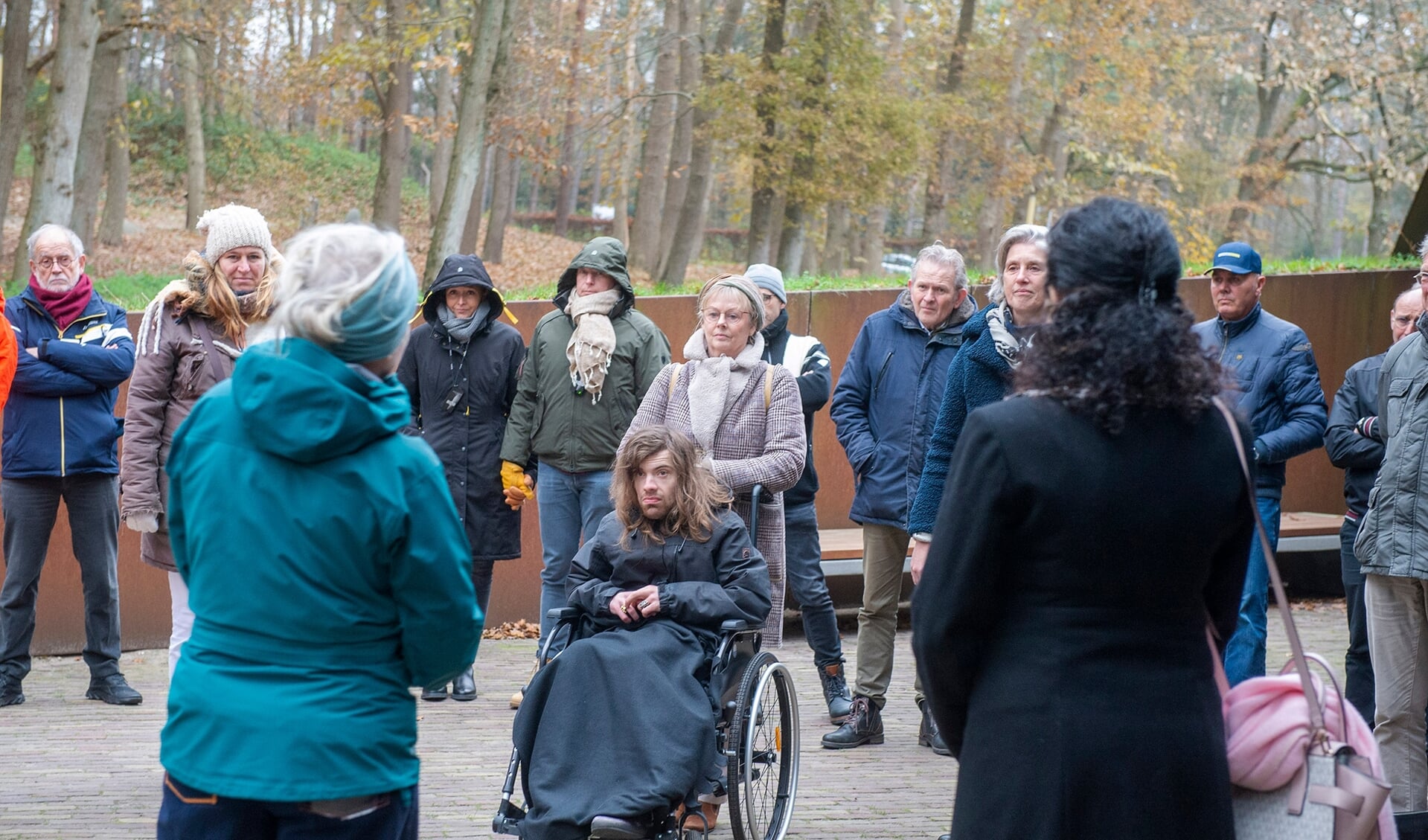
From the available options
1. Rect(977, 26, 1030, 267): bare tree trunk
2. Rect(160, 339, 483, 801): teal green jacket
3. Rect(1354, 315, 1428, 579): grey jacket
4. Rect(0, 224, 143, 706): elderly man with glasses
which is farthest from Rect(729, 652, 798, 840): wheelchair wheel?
Rect(977, 26, 1030, 267): bare tree trunk

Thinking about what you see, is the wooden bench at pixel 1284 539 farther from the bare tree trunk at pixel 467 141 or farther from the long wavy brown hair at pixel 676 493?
the bare tree trunk at pixel 467 141

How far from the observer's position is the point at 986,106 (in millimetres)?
24781

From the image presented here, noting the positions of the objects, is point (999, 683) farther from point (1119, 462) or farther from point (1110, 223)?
point (1110, 223)

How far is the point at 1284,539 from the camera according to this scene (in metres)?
10.1

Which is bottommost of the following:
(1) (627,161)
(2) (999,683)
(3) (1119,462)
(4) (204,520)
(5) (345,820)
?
(5) (345,820)

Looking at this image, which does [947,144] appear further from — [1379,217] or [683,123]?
[1379,217]

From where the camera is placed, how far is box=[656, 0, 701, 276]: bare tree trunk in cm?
2106

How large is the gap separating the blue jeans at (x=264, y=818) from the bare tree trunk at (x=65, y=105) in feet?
44.4

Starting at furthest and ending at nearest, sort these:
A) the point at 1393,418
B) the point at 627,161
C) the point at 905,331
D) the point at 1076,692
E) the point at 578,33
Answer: the point at 627,161 < the point at 578,33 < the point at 905,331 < the point at 1393,418 < the point at 1076,692

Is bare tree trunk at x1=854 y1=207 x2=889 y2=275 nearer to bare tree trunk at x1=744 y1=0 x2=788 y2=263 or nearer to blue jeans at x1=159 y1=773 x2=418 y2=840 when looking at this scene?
bare tree trunk at x1=744 y1=0 x2=788 y2=263

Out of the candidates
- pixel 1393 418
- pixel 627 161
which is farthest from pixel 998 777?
pixel 627 161

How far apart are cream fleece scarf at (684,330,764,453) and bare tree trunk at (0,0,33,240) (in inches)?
517

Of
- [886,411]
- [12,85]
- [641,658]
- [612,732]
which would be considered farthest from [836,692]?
[12,85]

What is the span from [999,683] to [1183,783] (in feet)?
1.17
